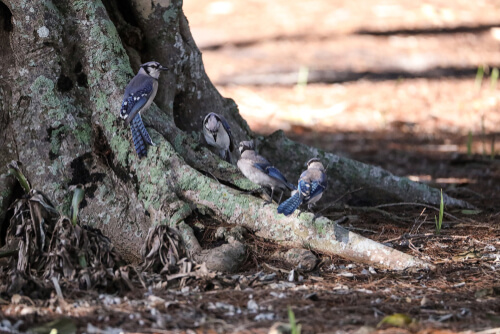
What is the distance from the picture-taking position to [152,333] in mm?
3479

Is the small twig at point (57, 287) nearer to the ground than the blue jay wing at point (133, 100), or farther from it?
nearer to the ground

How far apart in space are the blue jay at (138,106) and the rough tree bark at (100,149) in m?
0.11

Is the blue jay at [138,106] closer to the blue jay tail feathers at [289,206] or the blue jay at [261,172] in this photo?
the blue jay at [261,172]

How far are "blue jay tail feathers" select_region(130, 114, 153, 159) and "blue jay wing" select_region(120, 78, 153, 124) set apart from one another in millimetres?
50

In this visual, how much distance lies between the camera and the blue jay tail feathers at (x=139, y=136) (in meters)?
5.23

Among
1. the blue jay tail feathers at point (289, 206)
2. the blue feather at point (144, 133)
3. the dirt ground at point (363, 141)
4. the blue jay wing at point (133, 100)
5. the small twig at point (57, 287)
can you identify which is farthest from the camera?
the blue feather at point (144, 133)

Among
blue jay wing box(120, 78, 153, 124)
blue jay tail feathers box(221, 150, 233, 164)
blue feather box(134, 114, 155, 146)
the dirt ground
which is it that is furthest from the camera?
blue jay tail feathers box(221, 150, 233, 164)

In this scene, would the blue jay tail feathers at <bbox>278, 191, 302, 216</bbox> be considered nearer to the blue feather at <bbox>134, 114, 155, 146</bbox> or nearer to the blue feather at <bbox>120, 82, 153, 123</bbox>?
the blue feather at <bbox>134, 114, 155, 146</bbox>

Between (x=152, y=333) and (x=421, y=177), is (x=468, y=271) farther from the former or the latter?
(x=421, y=177)

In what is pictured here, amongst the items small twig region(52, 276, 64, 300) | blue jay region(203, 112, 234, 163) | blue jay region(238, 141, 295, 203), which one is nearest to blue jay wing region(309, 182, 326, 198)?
blue jay region(238, 141, 295, 203)

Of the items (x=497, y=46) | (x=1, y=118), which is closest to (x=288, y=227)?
(x=1, y=118)

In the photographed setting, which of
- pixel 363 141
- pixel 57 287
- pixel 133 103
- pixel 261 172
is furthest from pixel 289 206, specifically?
pixel 363 141

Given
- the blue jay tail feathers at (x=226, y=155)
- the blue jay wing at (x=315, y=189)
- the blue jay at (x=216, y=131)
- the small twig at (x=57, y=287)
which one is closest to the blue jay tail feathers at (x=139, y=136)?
the blue jay at (x=216, y=131)

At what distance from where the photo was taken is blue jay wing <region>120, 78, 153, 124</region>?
5.14 metres
